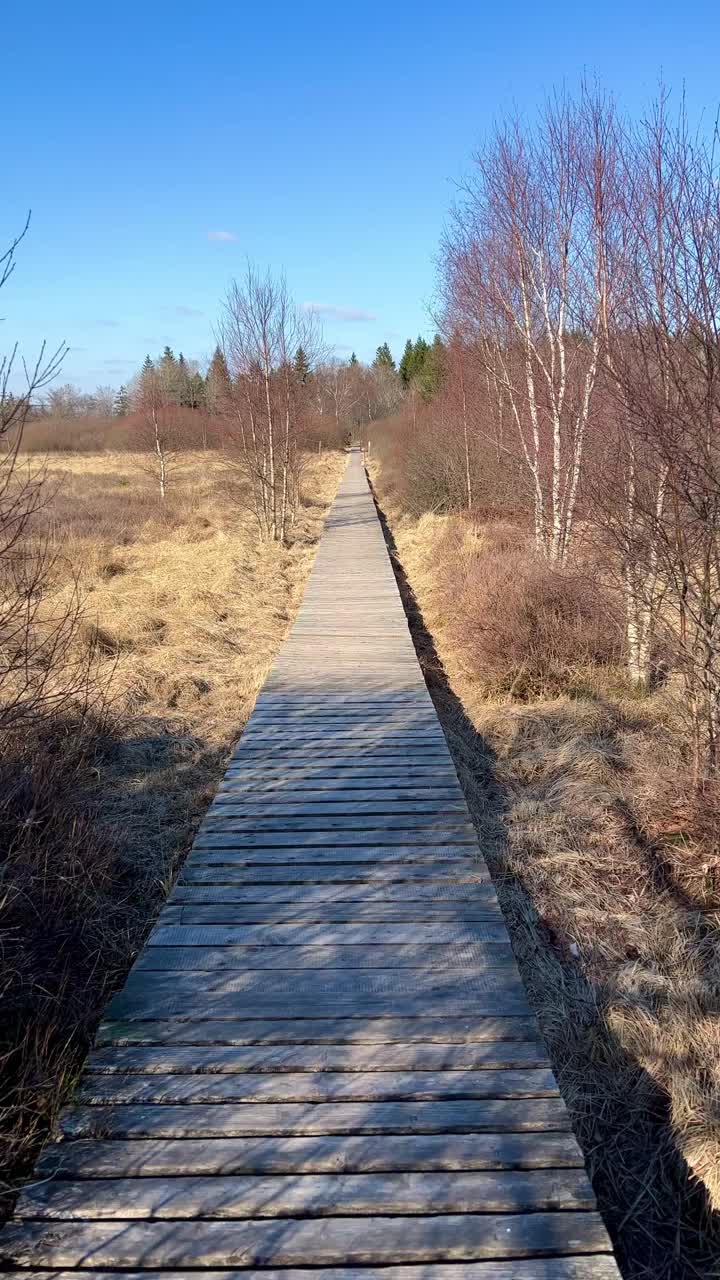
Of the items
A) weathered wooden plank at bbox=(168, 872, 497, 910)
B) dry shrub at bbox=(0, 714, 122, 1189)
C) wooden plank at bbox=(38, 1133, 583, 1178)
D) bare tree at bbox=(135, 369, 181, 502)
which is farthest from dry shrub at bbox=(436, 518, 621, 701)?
bare tree at bbox=(135, 369, 181, 502)

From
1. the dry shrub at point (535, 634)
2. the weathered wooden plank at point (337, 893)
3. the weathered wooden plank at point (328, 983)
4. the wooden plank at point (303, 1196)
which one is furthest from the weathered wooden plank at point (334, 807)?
the dry shrub at point (535, 634)

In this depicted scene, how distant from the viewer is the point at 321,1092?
2439mm

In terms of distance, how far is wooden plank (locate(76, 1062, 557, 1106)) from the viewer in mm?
2416

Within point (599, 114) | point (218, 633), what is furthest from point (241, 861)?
point (599, 114)

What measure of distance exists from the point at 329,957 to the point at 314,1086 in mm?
675

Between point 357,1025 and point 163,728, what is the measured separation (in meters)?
3.98

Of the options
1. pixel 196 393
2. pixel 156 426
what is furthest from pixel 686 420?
pixel 196 393

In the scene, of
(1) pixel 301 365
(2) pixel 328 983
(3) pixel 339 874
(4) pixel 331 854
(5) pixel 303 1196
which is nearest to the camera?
(5) pixel 303 1196

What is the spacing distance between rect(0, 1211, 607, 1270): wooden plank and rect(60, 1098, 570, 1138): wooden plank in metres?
0.26

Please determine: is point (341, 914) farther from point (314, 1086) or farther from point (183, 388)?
point (183, 388)

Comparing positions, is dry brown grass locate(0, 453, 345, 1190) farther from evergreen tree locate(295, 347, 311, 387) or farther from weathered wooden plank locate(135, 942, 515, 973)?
evergreen tree locate(295, 347, 311, 387)

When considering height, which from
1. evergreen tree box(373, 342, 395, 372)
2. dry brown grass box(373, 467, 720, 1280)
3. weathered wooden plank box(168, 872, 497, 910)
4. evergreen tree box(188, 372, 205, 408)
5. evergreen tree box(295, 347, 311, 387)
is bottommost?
dry brown grass box(373, 467, 720, 1280)

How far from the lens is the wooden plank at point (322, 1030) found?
2.66 m

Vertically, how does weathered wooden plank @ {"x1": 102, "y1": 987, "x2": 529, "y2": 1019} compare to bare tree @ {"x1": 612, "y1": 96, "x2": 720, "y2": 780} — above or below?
below
